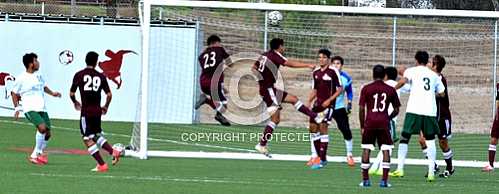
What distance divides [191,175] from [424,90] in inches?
147

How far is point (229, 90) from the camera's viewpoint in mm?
27078

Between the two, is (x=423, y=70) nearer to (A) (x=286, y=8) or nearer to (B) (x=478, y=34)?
(A) (x=286, y=8)

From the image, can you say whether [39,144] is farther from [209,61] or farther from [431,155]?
[431,155]

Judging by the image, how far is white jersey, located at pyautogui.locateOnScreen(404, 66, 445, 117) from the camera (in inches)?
682

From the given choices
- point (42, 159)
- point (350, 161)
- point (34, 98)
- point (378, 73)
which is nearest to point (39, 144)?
point (42, 159)

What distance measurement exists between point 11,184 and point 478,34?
489 inches

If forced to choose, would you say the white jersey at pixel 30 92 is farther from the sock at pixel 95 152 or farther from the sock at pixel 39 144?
the sock at pixel 95 152

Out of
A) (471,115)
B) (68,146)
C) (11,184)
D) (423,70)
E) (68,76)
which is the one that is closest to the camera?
(11,184)

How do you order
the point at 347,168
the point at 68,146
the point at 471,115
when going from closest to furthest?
the point at 347,168
the point at 68,146
the point at 471,115

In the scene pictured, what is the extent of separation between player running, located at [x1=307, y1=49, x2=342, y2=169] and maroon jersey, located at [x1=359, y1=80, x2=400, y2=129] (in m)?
3.06

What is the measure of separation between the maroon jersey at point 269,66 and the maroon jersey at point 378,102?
3.85 m

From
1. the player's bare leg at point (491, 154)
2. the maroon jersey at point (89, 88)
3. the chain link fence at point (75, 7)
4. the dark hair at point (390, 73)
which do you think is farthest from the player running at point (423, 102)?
the chain link fence at point (75, 7)

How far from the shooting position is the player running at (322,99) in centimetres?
1914

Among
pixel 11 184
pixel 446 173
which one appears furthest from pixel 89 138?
pixel 446 173
